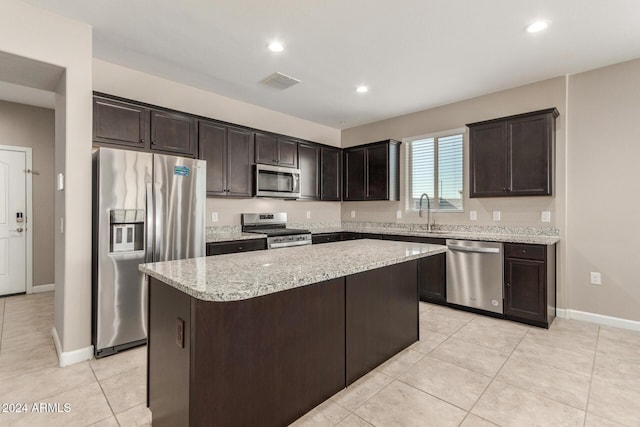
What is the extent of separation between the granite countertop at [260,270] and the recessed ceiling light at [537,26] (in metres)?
2.08

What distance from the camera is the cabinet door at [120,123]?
2.80 metres

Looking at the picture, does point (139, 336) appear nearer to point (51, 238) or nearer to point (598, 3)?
point (51, 238)

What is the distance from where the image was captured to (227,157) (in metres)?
3.90

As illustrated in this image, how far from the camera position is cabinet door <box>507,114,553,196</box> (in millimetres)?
3348

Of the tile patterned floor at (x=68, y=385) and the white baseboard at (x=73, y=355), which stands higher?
the white baseboard at (x=73, y=355)

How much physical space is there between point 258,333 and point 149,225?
1.86 metres

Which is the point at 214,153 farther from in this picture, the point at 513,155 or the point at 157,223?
the point at 513,155

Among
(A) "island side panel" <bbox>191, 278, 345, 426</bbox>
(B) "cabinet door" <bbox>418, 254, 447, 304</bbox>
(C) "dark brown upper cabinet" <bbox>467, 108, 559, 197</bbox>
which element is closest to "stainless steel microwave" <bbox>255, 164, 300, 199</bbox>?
(B) "cabinet door" <bbox>418, 254, 447, 304</bbox>

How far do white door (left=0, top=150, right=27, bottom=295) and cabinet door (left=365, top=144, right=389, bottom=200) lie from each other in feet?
16.8

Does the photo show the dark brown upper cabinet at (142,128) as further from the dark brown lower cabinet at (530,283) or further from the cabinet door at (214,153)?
the dark brown lower cabinet at (530,283)

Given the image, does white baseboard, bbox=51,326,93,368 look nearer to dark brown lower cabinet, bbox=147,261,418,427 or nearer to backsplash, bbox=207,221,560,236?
dark brown lower cabinet, bbox=147,261,418,427

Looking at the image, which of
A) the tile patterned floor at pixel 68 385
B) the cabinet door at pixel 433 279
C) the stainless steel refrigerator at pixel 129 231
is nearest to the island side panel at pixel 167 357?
the tile patterned floor at pixel 68 385

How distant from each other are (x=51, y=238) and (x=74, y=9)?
370 centimetres

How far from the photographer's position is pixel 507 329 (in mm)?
3164
